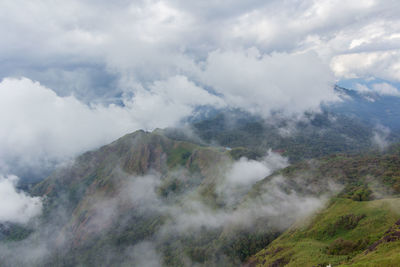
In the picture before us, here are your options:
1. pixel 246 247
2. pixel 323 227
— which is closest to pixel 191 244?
pixel 246 247

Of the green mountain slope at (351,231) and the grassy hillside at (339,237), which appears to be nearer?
the green mountain slope at (351,231)

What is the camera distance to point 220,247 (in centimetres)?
17488

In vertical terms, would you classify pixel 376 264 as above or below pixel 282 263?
above

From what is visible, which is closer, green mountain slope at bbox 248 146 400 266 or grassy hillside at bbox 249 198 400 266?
green mountain slope at bbox 248 146 400 266

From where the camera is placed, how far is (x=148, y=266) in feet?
653

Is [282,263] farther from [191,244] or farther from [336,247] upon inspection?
[191,244]

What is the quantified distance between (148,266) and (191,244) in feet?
134

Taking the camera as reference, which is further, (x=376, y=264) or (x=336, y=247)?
(x=336, y=247)

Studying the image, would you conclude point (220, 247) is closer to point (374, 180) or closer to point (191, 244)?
point (191, 244)

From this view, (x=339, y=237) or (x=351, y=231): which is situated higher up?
(x=351, y=231)

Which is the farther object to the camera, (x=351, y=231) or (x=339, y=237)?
(x=339, y=237)

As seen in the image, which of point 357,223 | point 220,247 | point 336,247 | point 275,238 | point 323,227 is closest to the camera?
point 336,247

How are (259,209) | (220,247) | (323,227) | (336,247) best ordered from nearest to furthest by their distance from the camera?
(336,247), (323,227), (220,247), (259,209)

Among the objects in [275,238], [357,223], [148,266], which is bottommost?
[148,266]
